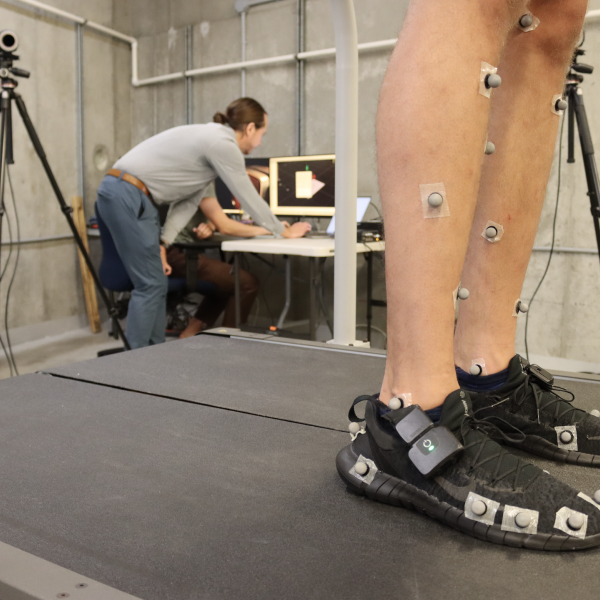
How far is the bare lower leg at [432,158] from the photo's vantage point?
603 millimetres

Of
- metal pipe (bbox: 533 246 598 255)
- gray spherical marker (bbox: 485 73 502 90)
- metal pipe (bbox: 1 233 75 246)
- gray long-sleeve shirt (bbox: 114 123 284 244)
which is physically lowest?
metal pipe (bbox: 533 246 598 255)

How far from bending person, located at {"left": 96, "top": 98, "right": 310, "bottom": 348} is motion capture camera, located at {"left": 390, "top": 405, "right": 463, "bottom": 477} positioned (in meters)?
2.34

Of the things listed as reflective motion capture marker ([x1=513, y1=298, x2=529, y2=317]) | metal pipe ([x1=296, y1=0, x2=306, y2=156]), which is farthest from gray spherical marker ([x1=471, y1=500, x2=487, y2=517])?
metal pipe ([x1=296, y1=0, x2=306, y2=156])

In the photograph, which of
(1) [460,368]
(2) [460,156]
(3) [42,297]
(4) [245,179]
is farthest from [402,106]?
(3) [42,297]

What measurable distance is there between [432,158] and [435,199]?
1.7 inches

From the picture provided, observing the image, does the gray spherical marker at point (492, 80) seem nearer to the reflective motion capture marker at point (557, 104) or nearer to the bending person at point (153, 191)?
the reflective motion capture marker at point (557, 104)

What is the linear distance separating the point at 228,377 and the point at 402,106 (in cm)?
74

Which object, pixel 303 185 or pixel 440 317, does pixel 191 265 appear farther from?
pixel 440 317

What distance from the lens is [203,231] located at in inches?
133

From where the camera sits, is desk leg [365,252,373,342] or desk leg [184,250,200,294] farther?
desk leg [365,252,373,342]

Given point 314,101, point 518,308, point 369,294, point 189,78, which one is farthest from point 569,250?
point 189,78

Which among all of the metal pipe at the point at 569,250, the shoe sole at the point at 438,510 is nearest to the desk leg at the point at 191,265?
the metal pipe at the point at 569,250

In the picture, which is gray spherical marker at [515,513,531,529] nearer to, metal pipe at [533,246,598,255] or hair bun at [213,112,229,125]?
metal pipe at [533,246,598,255]

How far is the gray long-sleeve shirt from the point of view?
2.79 m
